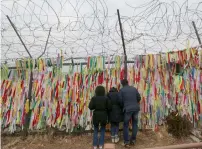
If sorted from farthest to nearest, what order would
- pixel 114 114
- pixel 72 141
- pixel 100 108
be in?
pixel 72 141 → pixel 114 114 → pixel 100 108

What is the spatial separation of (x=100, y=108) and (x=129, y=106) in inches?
22.8

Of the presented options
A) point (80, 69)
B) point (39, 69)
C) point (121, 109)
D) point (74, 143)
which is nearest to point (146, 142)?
point (121, 109)

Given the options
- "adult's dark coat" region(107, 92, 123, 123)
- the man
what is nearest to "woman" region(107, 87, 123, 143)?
"adult's dark coat" region(107, 92, 123, 123)

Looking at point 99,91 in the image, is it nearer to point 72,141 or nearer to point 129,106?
point 129,106

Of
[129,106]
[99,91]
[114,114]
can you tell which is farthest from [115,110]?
[99,91]

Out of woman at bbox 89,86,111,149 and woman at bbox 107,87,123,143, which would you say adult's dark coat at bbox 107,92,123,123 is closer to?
woman at bbox 107,87,123,143

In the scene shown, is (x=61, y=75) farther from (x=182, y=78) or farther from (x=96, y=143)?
(x=182, y=78)

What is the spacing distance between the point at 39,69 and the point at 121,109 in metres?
2.01

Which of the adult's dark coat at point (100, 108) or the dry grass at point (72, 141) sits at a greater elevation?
the adult's dark coat at point (100, 108)

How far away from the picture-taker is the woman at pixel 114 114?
468cm

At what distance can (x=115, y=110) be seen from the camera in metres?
4.69

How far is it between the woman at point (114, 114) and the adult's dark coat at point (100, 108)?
4.9 inches

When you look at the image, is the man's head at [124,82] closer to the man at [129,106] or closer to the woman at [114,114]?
the man at [129,106]

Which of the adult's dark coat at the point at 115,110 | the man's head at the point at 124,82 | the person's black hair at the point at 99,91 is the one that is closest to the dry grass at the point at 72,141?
the adult's dark coat at the point at 115,110
